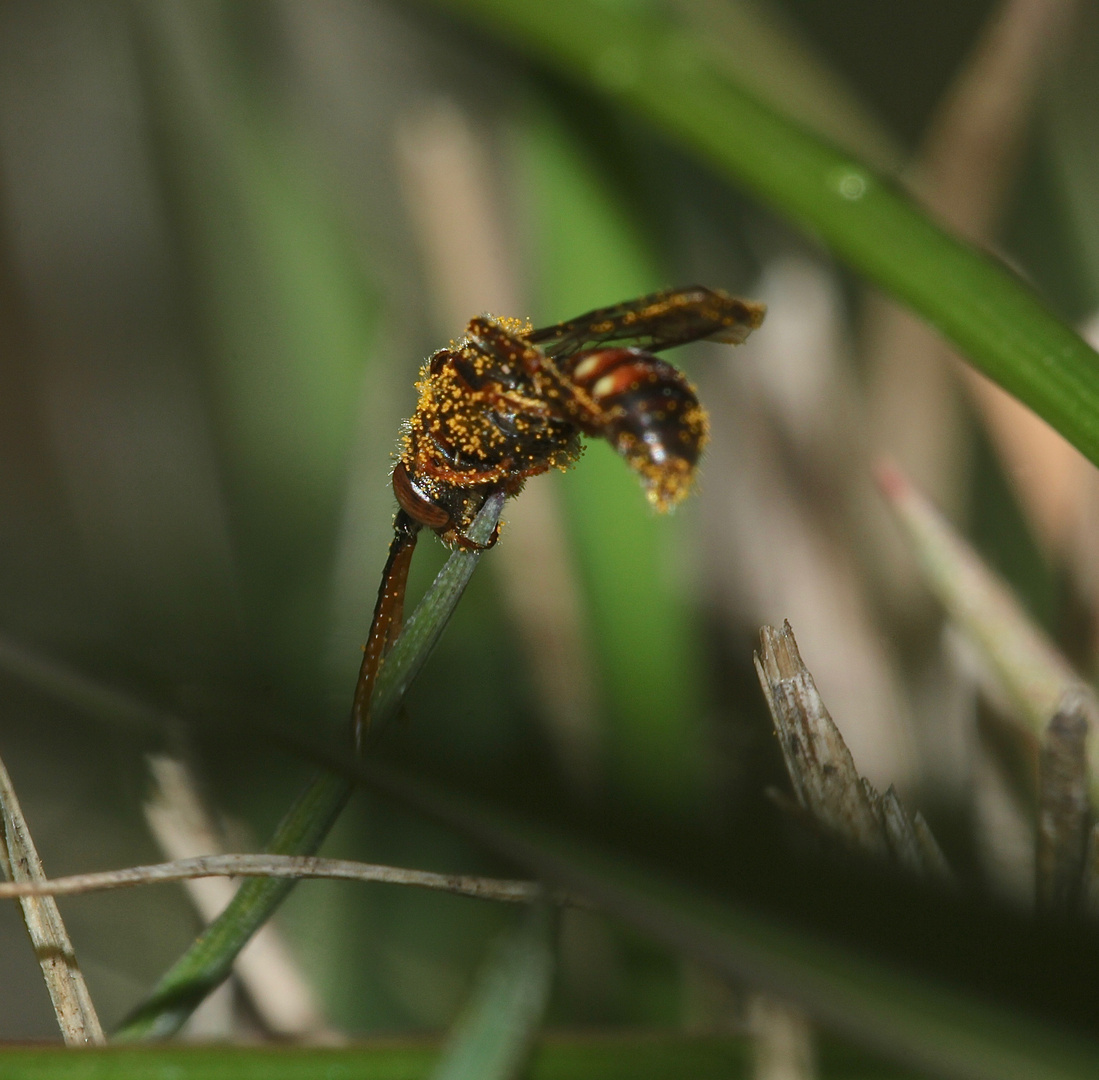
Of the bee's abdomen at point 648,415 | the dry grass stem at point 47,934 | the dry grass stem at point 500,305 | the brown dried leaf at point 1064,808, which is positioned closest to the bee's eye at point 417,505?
the bee's abdomen at point 648,415

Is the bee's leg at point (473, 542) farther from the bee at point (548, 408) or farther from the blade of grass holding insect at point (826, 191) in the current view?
the blade of grass holding insect at point (826, 191)

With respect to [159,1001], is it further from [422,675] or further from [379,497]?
[379,497]

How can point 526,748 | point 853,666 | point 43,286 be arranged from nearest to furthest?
point 526,748 → point 853,666 → point 43,286

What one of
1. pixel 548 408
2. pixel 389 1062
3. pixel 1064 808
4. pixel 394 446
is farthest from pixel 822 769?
pixel 394 446

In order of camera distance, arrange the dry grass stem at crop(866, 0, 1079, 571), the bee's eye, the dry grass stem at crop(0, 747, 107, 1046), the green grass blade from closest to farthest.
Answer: the green grass blade, the dry grass stem at crop(0, 747, 107, 1046), the bee's eye, the dry grass stem at crop(866, 0, 1079, 571)

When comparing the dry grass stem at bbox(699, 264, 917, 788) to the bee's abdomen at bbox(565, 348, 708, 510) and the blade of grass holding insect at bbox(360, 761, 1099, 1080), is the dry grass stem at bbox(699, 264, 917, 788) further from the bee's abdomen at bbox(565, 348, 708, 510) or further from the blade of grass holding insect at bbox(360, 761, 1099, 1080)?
the blade of grass holding insect at bbox(360, 761, 1099, 1080)

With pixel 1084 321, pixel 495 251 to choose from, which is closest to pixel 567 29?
pixel 495 251

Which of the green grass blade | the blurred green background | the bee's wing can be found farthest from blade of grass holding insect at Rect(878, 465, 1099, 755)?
the green grass blade
